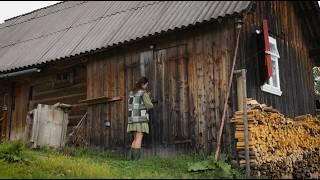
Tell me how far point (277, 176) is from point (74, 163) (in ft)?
14.8

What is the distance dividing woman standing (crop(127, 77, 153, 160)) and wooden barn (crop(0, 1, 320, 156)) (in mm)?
497

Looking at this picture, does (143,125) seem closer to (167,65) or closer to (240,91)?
(167,65)

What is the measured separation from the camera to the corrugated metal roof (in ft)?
39.2

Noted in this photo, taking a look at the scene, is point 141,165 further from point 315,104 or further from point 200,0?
point 315,104

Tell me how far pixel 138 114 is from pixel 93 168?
2.99 meters

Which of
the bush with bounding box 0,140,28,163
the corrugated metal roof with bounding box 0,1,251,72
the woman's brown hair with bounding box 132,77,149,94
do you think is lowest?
the bush with bounding box 0,140,28,163

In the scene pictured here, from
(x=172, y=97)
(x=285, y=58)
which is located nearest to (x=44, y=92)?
(x=172, y=97)

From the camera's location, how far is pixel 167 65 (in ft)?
41.0

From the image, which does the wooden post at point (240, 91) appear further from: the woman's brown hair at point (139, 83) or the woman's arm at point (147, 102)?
the woman's brown hair at point (139, 83)

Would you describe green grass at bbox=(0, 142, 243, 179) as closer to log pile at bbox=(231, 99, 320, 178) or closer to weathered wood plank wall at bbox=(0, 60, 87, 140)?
log pile at bbox=(231, 99, 320, 178)

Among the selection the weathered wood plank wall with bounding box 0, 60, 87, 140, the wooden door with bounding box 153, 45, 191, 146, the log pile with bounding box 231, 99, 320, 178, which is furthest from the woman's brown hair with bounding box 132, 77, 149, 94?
the weathered wood plank wall with bounding box 0, 60, 87, 140

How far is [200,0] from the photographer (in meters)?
12.5

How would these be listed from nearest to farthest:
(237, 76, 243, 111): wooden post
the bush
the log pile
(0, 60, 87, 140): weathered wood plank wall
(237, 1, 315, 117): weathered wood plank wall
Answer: the bush
the log pile
(237, 76, 243, 111): wooden post
(237, 1, 315, 117): weathered wood plank wall
(0, 60, 87, 140): weathered wood plank wall

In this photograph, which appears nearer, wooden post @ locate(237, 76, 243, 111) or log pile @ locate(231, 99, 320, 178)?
log pile @ locate(231, 99, 320, 178)
